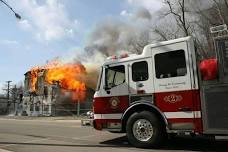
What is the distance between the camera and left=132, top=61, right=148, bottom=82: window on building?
11.1 m

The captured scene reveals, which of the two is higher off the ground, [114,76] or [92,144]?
[114,76]

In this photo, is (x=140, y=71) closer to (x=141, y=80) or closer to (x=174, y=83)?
(x=141, y=80)

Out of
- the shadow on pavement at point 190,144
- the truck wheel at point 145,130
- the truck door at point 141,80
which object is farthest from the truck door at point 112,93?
the shadow on pavement at point 190,144

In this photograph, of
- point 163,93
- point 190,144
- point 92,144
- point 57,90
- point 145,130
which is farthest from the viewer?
point 57,90

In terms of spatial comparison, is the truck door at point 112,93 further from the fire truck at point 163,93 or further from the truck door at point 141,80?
the truck door at point 141,80

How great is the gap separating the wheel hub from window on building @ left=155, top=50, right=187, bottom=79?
53.2 inches

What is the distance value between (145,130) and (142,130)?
0.31ft

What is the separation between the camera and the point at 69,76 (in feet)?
130

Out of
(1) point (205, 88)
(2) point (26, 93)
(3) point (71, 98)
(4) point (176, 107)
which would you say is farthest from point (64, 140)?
(2) point (26, 93)

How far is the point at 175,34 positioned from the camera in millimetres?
40469

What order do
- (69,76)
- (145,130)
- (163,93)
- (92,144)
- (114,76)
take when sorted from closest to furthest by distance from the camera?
1. (163,93)
2. (145,130)
3. (114,76)
4. (92,144)
5. (69,76)

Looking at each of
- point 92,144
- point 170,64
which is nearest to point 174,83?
point 170,64

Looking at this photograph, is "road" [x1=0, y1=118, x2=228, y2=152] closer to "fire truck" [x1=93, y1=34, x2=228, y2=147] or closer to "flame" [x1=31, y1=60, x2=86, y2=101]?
"fire truck" [x1=93, y1=34, x2=228, y2=147]

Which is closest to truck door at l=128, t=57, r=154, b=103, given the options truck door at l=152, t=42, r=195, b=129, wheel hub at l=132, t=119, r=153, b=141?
truck door at l=152, t=42, r=195, b=129
